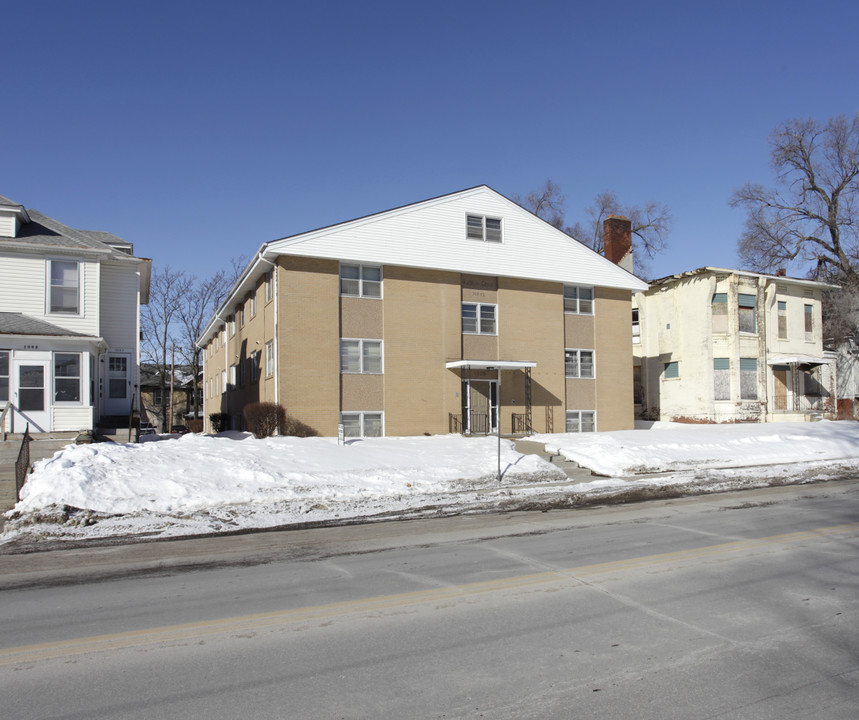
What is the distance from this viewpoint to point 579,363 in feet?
94.5

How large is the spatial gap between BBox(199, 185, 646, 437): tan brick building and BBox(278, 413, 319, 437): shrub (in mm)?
254

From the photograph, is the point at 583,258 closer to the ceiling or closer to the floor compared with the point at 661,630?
closer to the ceiling

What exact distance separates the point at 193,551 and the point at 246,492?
13.8 feet

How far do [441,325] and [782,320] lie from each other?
20813 millimetres

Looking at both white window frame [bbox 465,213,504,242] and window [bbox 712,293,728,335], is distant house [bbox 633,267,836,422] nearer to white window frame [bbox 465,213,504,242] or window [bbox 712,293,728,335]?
window [bbox 712,293,728,335]

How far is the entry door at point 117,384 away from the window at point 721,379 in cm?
2635

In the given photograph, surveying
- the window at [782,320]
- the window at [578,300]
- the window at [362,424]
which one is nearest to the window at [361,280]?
the window at [362,424]

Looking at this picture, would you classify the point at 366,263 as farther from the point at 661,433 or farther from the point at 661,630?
the point at 661,630

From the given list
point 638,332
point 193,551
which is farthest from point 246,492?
point 638,332

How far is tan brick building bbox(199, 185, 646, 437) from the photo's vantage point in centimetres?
2352

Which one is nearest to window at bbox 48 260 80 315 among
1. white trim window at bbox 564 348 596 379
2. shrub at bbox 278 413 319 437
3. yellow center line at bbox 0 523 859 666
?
shrub at bbox 278 413 319 437

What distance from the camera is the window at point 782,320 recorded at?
117ft

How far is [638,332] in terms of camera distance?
38.6 meters

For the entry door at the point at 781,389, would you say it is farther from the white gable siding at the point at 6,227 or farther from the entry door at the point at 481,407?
the white gable siding at the point at 6,227
